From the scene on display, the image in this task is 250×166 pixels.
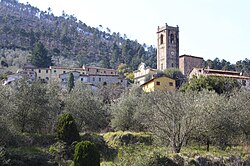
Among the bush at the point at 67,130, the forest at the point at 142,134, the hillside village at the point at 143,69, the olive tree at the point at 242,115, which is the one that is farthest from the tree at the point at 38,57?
the olive tree at the point at 242,115

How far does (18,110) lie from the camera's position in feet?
97.5

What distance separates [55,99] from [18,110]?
4.84 meters

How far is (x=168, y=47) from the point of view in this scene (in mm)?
88312

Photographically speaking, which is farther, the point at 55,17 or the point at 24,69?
the point at 55,17

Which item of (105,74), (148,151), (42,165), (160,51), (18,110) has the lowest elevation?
→ (42,165)

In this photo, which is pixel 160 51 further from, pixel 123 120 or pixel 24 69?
pixel 123 120

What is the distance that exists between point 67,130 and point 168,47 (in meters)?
62.4

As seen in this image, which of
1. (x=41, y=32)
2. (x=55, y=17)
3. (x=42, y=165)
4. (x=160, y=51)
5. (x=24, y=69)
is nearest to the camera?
(x=42, y=165)

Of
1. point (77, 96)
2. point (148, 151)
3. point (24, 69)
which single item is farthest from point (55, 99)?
point (24, 69)

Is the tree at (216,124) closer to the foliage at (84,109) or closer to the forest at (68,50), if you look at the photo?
the foliage at (84,109)

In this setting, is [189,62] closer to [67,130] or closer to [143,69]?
[143,69]

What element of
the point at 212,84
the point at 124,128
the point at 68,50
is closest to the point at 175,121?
the point at 124,128

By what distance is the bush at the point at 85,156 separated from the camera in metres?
24.3

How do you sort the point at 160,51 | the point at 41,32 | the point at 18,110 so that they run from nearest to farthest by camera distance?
1. the point at 18,110
2. the point at 160,51
3. the point at 41,32
